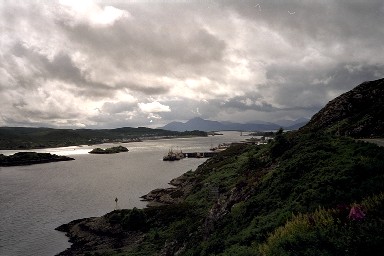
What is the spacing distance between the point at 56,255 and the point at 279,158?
39.9 meters

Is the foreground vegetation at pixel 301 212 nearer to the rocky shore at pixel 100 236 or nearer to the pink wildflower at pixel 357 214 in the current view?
the pink wildflower at pixel 357 214

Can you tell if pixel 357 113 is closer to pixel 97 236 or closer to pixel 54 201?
pixel 97 236

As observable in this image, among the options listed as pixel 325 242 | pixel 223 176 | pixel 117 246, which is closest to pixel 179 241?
pixel 117 246

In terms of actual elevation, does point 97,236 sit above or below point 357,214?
below

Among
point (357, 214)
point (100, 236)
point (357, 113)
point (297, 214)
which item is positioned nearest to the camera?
point (357, 214)

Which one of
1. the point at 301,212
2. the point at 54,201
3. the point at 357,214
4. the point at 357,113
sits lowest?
the point at 54,201

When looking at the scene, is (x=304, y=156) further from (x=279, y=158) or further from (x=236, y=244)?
(x=236, y=244)

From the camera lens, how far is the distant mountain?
4775cm

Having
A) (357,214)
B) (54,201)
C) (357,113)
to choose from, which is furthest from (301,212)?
(54,201)

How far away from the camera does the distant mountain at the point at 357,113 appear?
47750 millimetres

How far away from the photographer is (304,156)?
30.9 m

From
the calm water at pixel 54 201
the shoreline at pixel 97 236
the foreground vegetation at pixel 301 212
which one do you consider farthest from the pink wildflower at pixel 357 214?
the calm water at pixel 54 201

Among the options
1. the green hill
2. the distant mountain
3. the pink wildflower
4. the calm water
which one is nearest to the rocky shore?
the green hill

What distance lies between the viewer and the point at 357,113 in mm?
59625
